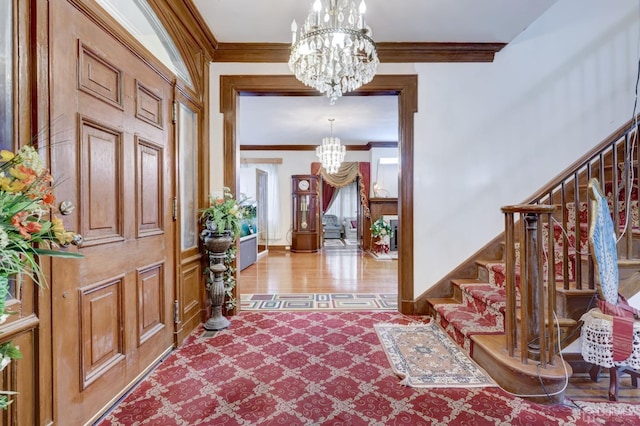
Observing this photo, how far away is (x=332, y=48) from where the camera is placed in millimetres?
2074

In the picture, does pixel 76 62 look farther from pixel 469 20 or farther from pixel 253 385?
pixel 469 20

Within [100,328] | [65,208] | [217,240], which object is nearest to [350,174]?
[217,240]

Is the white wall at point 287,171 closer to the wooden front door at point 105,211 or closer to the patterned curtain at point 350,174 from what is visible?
the patterned curtain at point 350,174

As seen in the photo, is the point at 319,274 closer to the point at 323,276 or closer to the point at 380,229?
the point at 323,276

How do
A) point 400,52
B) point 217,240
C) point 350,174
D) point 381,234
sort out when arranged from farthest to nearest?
point 350,174
point 381,234
point 400,52
point 217,240

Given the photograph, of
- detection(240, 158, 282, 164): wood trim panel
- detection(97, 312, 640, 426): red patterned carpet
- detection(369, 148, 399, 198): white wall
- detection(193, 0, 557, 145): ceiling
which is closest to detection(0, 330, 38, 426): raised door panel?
detection(97, 312, 640, 426): red patterned carpet

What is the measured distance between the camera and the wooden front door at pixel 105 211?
148 centimetres

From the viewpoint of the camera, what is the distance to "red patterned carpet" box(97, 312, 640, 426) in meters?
1.69

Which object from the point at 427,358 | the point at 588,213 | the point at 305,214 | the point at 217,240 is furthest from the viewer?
the point at 305,214

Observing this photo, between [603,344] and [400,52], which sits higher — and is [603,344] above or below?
below

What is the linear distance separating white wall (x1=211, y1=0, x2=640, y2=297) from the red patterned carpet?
144 centimetres

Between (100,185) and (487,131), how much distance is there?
3497mm

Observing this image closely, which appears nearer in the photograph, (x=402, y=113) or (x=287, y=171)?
(x=402, y=113)

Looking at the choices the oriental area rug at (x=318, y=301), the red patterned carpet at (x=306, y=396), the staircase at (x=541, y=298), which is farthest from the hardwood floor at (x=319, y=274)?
the staircase at (x=541, y=298)
